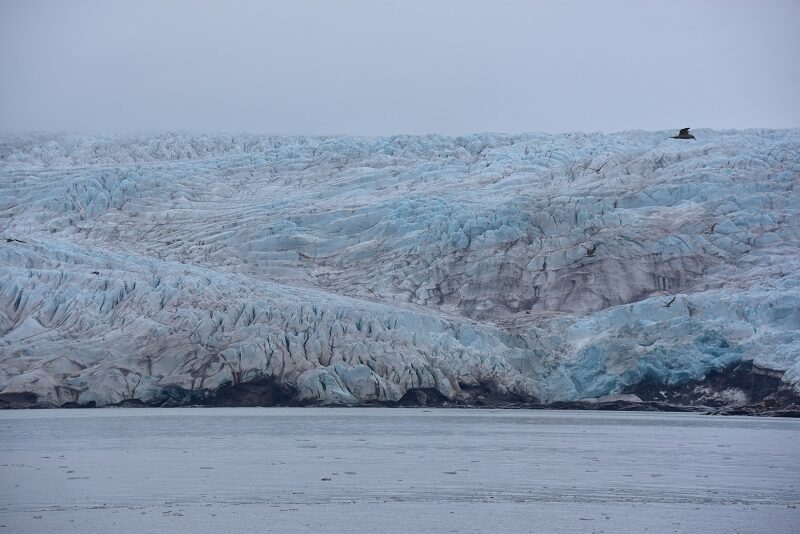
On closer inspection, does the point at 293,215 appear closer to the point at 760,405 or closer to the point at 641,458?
the point at 760,405

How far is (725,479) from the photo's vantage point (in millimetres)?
13742

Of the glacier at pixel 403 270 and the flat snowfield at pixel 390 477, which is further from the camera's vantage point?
the glacier at pixel 403 270

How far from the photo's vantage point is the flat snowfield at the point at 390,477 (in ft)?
34.6

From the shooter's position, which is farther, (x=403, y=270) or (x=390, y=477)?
(x=403, y=270)

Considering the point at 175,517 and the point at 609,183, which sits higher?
the point at 609,183

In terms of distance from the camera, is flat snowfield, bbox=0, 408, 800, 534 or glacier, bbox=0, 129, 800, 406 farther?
glacier, bbox=0, 129, 800, 406

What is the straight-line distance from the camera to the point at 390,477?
1373 centimetres

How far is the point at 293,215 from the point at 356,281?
384 cm

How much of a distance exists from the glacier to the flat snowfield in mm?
4409

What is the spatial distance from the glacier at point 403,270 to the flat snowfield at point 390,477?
441 cm

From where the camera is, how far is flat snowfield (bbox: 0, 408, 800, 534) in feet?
34.6

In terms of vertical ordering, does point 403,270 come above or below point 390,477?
above

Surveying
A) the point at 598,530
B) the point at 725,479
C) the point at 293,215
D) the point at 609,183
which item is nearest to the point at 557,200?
the point at 609,183

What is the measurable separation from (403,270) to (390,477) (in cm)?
1891
